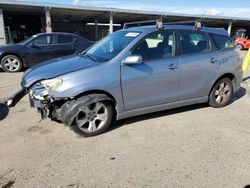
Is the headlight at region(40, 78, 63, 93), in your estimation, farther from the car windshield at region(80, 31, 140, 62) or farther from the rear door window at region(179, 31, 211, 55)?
the rear door window at region(179, 31, 211, 55)

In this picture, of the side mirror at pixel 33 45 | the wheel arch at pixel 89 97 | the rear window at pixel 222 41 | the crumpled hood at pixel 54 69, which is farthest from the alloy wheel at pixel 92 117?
→ the side mirror at pixel 33 45

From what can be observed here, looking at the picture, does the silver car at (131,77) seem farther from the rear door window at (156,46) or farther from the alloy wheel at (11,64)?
the alloy wheel at (11,64)

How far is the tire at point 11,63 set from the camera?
9969 millimetres

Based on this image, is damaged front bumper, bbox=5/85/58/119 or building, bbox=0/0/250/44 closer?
damaged front bumper, bbox=5/85/58/119

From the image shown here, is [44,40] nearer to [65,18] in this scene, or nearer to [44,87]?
[44,87]

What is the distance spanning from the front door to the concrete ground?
1.56ft

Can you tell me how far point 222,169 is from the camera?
3.35m

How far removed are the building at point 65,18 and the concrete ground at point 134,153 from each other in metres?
18.1

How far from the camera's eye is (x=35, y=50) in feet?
33.6

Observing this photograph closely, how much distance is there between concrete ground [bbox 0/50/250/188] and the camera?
3.13 metres

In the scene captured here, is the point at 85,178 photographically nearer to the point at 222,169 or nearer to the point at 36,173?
the point at 36,173

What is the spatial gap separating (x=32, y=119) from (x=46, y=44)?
6.21m

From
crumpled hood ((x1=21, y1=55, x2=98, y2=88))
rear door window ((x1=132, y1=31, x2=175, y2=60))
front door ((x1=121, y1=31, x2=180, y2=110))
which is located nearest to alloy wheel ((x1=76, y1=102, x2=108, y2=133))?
front door ((x1=121, y1=31, x2=180, y2=110))

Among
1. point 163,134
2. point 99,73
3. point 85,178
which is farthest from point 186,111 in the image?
point 85,178
